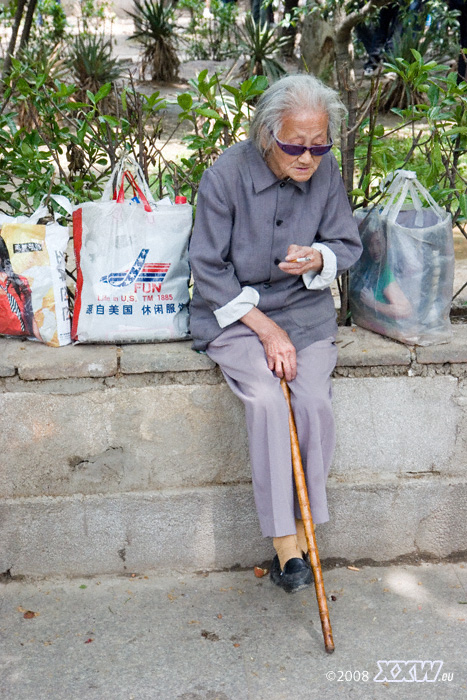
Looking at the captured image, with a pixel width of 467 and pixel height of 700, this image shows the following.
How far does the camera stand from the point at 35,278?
8.56 ft

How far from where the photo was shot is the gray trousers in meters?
2.44

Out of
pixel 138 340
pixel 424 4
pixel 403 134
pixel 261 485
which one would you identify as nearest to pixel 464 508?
pixel 261 485

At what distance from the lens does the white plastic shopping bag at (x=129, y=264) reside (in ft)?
8.51

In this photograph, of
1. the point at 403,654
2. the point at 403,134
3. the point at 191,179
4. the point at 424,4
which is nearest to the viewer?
the point at 403,654

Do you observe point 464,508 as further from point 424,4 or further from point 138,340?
point 424,4

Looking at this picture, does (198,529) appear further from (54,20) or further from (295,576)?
(54,20)

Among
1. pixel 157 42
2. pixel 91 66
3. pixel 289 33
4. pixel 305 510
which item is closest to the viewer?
pixel 305 510

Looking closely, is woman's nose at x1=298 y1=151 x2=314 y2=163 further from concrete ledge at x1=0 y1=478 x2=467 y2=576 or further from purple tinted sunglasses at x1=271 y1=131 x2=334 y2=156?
concrete ledge at x1=0 y1=478 x2=467 y2=576

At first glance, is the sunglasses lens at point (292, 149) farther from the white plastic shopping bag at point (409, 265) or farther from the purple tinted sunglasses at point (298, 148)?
the white plastic shopping bag at point (409, 265)

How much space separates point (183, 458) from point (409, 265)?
1.01 m

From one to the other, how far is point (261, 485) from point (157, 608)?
0.59 meters

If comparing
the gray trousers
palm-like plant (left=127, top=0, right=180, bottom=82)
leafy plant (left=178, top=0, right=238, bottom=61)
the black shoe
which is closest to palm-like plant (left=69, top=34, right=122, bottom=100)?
palm-like plant (left=127, top=0, right=180, bottom=82)

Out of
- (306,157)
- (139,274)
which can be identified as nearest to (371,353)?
(306,157)

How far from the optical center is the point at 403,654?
7.92 ft
